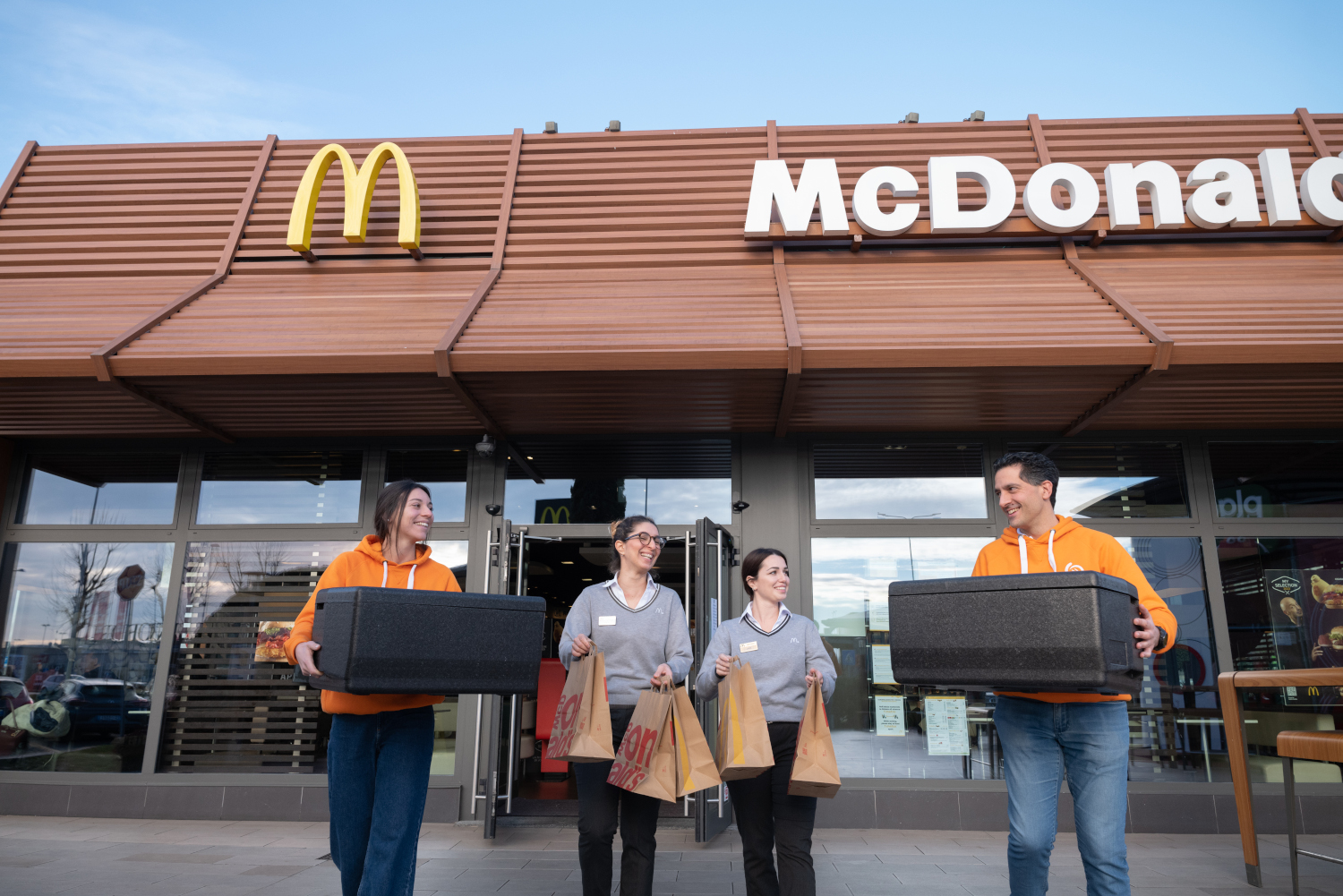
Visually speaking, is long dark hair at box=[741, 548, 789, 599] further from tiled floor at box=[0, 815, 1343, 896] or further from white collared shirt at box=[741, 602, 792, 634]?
tiled floor at box=[0, 815, 1343, 896]

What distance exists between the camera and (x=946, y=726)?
6137 millimetres

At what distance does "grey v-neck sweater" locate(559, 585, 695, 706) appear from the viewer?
351cm

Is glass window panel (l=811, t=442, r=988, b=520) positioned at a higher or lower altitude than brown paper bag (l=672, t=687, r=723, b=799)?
higher

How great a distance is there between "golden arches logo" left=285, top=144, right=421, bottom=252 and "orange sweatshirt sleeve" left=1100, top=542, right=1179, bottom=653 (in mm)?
5203

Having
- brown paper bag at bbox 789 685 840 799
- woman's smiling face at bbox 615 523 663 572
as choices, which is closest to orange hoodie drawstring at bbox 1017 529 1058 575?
brown paper bag at bbox 789 685 840 799

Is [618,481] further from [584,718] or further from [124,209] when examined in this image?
[124,209]

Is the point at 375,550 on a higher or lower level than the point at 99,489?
lower

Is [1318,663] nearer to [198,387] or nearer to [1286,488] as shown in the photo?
[1286,488]

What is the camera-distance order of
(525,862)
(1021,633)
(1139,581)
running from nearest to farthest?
(1021,633) < (1139,581) < (525,862)

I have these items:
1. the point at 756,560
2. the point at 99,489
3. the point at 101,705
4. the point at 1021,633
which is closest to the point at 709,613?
the point at 756,560

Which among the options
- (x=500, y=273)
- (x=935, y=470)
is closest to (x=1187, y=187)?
(x=935, y=470)

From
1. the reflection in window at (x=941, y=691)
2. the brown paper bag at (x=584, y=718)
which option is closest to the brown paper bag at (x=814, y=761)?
the brown paper bag at (x=584, y=718)

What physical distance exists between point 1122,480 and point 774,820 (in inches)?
178

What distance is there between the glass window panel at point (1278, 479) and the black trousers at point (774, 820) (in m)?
4.78
